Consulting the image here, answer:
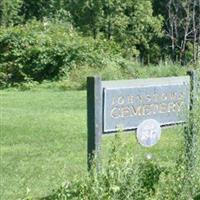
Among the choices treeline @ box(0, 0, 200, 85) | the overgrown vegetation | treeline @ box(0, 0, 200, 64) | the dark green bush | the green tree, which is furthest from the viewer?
the green tree

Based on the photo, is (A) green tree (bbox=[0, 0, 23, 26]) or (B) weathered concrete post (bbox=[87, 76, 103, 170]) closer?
(B) weathered concrete post (bbox=[87, 76, 103, 170])

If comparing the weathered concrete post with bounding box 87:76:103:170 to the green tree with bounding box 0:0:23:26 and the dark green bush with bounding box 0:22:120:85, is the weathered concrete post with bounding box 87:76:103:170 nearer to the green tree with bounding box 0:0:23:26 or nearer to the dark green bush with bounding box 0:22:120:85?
the dark green bush with bounding box 0:22:120:85

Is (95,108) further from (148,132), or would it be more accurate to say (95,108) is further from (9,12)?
(9,12)

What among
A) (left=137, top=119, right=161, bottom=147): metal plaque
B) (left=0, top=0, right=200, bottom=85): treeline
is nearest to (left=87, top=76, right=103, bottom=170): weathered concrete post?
(left=137, top=119, right=161, bottom=147): metal plaque

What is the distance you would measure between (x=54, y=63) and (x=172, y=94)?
14345 mm

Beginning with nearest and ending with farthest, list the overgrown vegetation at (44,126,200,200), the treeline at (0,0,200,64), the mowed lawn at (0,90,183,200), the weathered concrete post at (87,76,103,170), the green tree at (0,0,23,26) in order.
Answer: the overgrown vegetation at (44,126,200,200)
the weathered concrete post at (87,76,103,170)
the mowed lawn at (0,90,183,200)
the treeline at (0,0,200,64)
the green tree at (0,0,23,26)

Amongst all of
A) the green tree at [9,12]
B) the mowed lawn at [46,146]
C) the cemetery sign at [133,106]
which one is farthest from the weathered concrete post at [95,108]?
the green tree at [9,12]

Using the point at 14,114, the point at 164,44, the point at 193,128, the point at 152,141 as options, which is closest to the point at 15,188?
the point at 152,141

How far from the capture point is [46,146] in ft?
29.2

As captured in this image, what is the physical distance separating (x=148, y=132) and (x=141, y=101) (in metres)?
0.30

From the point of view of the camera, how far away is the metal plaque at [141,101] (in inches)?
223

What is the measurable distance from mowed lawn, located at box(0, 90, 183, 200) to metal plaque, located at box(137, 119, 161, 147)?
14 centimetres

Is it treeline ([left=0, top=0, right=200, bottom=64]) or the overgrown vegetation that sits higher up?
treeline ([left=0, top=0, right=200, bottom=64])

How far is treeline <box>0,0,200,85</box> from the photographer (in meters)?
20.3
